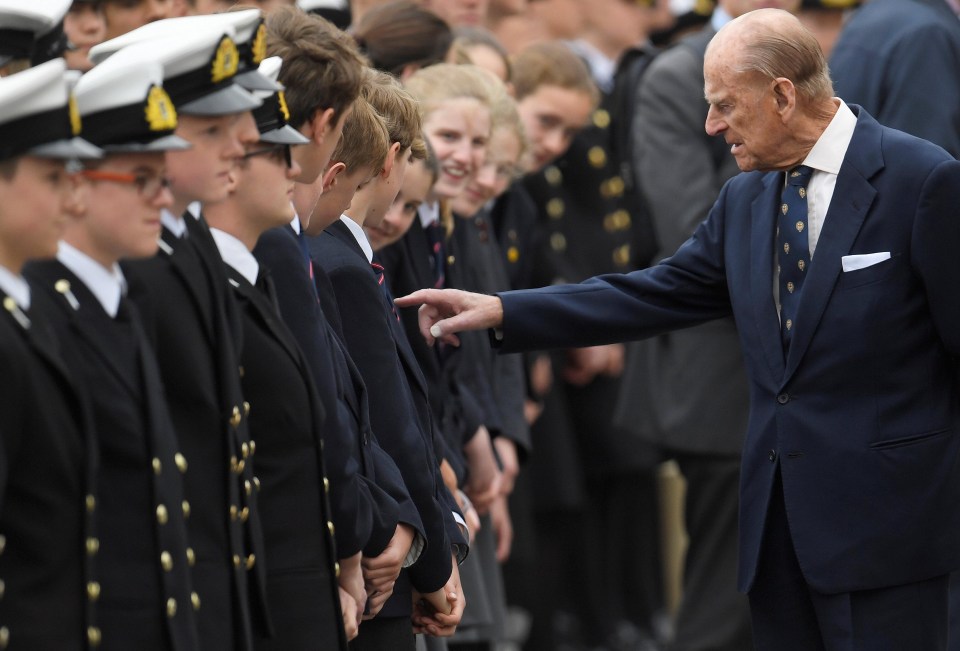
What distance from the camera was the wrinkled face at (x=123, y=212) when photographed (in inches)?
127

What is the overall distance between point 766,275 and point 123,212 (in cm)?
203

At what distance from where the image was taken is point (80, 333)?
10.4ft

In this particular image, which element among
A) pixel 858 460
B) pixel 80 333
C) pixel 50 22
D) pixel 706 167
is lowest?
pixel 706 167

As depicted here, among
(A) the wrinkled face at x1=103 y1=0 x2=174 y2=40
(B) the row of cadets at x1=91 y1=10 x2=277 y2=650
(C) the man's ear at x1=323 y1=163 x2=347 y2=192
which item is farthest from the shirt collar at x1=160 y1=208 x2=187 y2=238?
(A) the wrinkled face at x1=103 y1=0 x2=174 y2=40

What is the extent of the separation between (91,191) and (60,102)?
10.1 inches

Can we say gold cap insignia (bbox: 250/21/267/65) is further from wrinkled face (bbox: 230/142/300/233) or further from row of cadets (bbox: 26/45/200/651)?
row of cadets (bbox: 26/45/200/651)

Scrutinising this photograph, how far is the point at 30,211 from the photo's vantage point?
9.82 feet

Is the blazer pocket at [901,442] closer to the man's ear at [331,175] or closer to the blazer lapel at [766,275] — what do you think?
the blazer lapel at [766,275]

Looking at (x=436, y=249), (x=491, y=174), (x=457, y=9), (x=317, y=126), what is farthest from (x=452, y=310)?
(x=457, y=9)

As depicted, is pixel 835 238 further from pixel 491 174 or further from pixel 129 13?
pixel 129 13

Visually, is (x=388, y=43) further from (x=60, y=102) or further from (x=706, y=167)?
(x=60, y=102)

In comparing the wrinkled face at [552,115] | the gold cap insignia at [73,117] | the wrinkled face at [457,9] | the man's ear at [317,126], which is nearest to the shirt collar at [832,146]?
the man's ear at [317,126]

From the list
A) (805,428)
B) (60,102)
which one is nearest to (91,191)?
(60,102)

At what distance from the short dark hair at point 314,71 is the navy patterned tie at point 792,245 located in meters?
1.21
